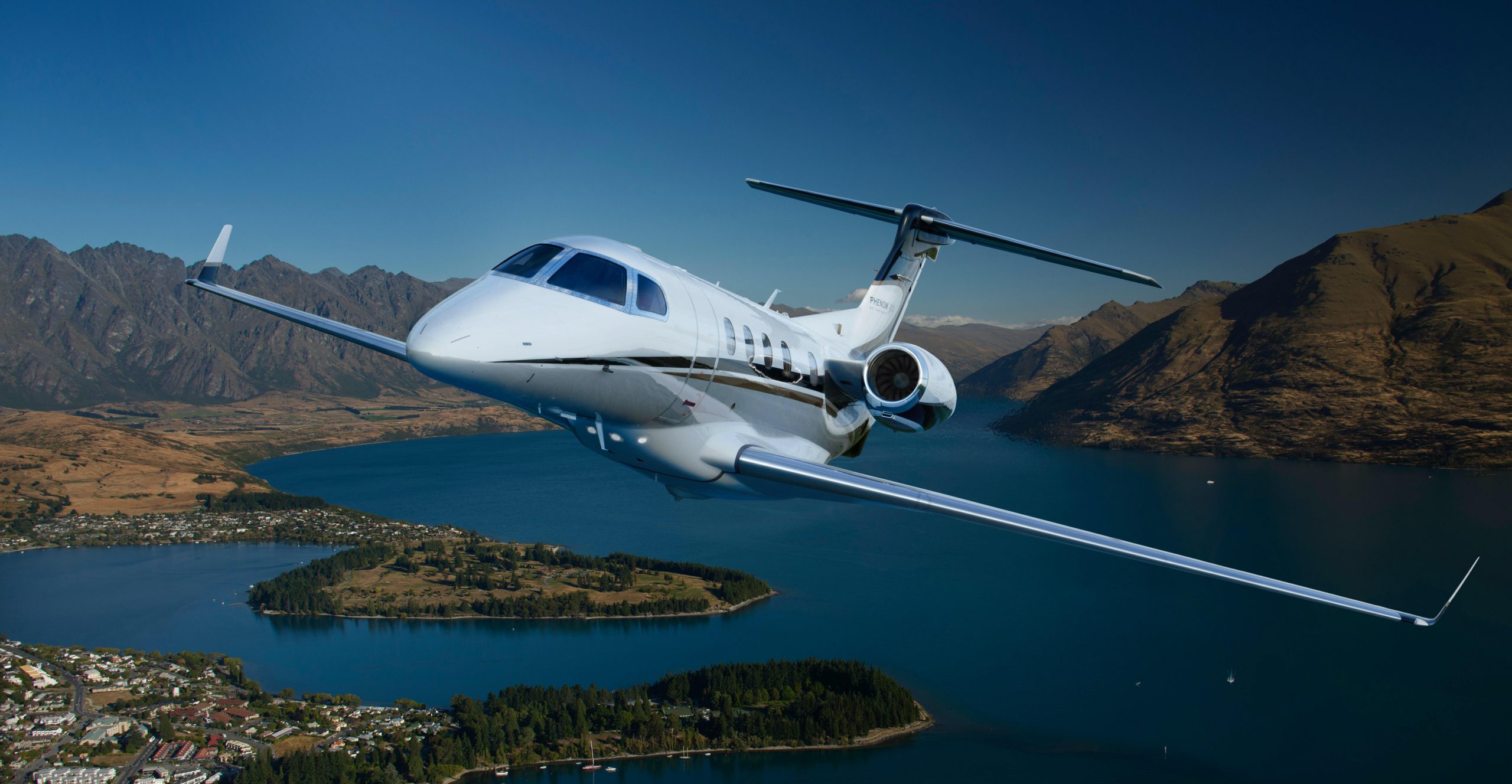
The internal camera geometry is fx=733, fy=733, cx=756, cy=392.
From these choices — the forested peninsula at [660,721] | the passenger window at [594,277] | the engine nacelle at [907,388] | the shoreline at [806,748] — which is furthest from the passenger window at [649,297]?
the shoreline at [806,748]

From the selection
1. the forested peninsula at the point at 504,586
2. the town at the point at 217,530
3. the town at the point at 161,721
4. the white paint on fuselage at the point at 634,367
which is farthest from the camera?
the town at the point at 217,530

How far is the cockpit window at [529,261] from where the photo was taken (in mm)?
7738

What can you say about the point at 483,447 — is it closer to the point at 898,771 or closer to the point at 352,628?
the point at 352,628

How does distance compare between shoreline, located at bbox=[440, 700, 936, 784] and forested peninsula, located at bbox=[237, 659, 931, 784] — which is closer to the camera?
forested peninsula, located at bbox=[237, 659, 931, 784]

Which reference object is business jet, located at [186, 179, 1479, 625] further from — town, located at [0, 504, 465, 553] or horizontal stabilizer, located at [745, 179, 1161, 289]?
town, located at [0, 504, 465, 553]

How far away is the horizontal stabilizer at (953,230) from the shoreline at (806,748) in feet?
145

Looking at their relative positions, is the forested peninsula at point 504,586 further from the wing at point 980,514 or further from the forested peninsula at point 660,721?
the wing at point 980,514

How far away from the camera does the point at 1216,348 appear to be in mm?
130875

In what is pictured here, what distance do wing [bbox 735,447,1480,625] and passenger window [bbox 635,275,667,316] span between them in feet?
6.85

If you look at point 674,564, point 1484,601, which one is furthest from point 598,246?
point 1484,601

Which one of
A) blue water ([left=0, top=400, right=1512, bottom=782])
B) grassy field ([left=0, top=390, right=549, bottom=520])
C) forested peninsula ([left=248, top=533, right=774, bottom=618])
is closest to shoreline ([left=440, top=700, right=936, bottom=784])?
blue water ([left=0, top=400, right=1512, bottom=782])

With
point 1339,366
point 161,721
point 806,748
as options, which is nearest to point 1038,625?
point 806,748

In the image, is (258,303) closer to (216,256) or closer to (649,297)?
(216,256)

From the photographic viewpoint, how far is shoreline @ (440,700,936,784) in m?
49.9
